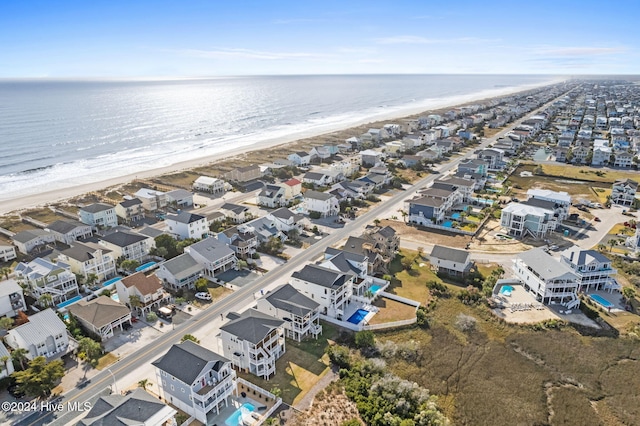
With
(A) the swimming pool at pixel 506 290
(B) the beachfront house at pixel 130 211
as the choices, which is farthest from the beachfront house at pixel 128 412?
(B) the beachfront house at pixel 130 211

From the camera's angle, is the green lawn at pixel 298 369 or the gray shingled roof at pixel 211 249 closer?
the green lawn at pixel 298 369

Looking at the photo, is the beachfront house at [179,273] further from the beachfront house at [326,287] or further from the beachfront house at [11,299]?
the beachfront house at [11,299]

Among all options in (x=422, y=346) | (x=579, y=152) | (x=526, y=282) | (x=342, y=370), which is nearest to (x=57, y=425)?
(x=342, y=370)

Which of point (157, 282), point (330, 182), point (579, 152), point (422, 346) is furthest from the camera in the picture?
point (579, 152)

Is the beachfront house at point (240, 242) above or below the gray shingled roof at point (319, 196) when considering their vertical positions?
below

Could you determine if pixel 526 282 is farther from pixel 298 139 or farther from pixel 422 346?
pixel 298 139

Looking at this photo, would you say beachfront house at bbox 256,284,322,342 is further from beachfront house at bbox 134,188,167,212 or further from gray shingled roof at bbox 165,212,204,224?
beachfront house at bbox 134,188,167,212

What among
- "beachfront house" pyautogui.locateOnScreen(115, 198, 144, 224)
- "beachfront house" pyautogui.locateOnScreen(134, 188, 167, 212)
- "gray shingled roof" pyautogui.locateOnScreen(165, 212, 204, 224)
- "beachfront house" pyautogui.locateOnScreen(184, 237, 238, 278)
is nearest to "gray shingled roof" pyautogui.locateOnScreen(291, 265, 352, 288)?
"beachfront house" pyautogui.locateOnScreen(184, 237, 238, 278)

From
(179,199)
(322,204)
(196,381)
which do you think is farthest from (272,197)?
(196,381)
